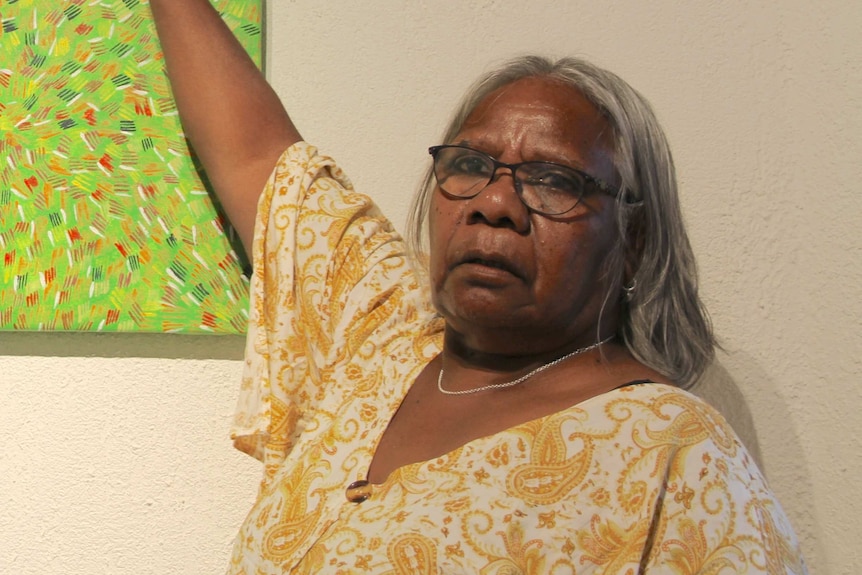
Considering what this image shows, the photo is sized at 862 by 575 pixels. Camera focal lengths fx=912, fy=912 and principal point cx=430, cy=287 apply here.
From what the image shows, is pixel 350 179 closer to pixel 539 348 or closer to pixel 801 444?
pixel 539 348

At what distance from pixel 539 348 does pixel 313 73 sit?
1.91 ft

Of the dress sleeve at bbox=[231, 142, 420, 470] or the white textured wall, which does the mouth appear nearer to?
the dress sleeve at bbox=[231, 142, 420, 470]

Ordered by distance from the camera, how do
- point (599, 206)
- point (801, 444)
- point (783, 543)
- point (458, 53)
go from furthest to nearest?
point (458, 53), point (801, 444), point (599, 206), point (783, 543)

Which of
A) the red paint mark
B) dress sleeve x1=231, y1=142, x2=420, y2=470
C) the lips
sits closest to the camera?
the lips

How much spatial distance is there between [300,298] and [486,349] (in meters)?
0.28

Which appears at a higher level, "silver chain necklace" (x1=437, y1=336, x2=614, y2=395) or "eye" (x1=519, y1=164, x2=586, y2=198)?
"eye" (x1=519, y1=164, x2=586, y2=198)

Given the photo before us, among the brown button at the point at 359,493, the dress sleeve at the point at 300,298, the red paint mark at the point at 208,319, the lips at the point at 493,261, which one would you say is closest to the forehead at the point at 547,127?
the lips at the point at 493,261

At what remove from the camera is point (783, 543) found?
0.88 meters

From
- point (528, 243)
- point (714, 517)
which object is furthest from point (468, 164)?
point (714, 517)

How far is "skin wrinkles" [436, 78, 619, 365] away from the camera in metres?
0.98

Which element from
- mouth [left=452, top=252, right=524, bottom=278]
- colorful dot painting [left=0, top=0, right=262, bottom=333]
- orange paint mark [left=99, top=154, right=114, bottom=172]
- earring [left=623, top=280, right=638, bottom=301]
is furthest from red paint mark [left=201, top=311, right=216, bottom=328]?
earring [left=623, top=280, right=638, bottom=301]

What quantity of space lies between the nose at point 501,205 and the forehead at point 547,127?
0.03 metres

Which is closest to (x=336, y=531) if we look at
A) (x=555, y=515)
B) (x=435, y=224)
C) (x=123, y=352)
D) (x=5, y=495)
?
(x=555, y=515)

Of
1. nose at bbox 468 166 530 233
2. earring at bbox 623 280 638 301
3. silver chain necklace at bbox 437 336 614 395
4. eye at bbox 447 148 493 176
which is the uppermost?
eye at bbox 447 148 493 176
